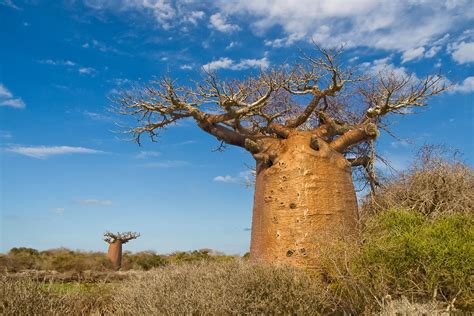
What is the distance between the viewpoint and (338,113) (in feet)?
37.3

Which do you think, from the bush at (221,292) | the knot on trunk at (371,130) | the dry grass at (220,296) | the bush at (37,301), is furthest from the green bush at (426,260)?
the bush at (37,301)

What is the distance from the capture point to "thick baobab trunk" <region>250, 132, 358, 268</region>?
26.7 ft

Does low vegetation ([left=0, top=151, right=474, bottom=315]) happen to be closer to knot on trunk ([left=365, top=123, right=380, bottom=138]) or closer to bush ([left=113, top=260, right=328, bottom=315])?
bush ([left=113, top=260, right=328, bottom=315])

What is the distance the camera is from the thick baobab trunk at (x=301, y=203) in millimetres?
8133

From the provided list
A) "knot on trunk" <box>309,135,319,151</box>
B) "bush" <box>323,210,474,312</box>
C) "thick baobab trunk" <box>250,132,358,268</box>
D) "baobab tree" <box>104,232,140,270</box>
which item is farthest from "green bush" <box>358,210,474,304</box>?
"baobab tree" <box>104,232,140,270</box>

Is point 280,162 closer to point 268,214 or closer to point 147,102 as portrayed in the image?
point 268,214

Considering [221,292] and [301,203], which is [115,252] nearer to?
[301,203]

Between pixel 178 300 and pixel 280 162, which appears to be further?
pixel 280 162

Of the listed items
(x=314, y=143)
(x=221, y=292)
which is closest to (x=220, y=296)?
(x=221, y=292)

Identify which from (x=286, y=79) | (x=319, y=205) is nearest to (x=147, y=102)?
(x=286, y=79)

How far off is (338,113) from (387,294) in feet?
20.1

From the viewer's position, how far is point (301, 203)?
8.34 metres

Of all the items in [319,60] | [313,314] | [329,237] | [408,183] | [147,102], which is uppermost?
[319,60]

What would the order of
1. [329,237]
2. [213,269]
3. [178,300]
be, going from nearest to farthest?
1. [178,300]
2. [213,269]
3. [329,237]
